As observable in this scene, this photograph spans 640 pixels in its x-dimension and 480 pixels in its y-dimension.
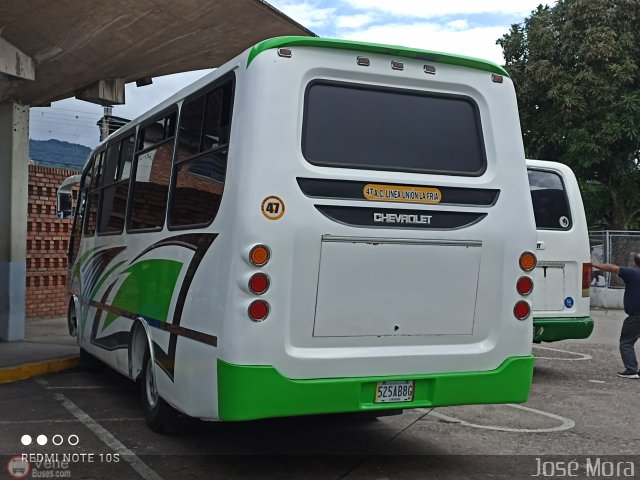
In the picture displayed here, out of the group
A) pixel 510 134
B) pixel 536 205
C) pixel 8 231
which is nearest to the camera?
pixel 510 134

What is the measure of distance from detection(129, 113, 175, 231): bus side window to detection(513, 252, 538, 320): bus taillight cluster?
2.91 meters

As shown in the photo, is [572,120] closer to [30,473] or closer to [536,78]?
[536,78]

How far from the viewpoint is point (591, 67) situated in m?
23.2

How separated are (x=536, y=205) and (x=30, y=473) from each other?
6.91 m

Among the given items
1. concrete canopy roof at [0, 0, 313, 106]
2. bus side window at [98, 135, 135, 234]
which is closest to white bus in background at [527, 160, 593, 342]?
concrete canopy roof at [0, 0, 313, 106]

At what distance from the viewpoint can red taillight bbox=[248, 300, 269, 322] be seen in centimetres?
484

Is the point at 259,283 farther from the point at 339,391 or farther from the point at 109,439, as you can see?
the point at 109,439

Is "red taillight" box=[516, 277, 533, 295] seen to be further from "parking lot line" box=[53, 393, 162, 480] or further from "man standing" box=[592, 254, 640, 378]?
"man standing" box=[592, 254, 640, 378]

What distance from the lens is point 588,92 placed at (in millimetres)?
23078

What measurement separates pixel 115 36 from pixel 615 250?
48.1ft

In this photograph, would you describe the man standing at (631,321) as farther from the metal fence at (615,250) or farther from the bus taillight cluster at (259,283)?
the metal fence at (615,250)

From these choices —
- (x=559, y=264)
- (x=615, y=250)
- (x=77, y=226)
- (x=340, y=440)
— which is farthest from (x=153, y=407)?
(x=615, y=250)

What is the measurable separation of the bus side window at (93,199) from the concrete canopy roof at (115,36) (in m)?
1.97

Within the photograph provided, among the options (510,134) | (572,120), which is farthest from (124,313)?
(572,120)
